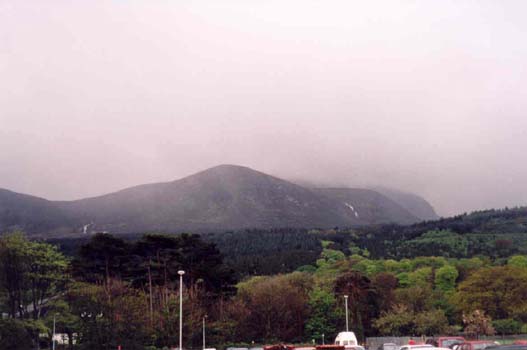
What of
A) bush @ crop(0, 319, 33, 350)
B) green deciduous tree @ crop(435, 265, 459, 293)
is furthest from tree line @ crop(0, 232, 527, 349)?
green deciduous tree @ crop(435, 265, 459, 293)

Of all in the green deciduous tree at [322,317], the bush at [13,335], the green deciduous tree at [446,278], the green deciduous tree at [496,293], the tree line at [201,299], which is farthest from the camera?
the green deciduous tree at [446,278]

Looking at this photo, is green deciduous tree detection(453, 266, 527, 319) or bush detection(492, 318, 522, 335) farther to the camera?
green deciduous tree detection(453, 266, 527, 319)

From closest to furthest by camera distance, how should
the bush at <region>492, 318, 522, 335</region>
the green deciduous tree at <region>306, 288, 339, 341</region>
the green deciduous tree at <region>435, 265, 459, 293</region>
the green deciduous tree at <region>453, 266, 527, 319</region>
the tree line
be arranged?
the tree line
the bush at <region>492, 318, 522, 335</region>
the green deciduous tree at <region>306, 288, 339, 341</region>
the green deciduous tree at <region>453, 266, 527, 319</region>
the green deciduous tree at <region>435, 265, 459, 293</region>

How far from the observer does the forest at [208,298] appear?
6109cm

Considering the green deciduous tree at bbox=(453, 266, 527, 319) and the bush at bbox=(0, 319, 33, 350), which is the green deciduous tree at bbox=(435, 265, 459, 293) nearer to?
the green deciduous tree at bbox=(453, 266, 527, 319)

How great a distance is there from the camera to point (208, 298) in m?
86.6

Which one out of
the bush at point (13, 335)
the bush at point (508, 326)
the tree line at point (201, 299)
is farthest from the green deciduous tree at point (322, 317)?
the bush at point (13, 335)

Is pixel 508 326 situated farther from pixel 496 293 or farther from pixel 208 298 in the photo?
pixel 208 298

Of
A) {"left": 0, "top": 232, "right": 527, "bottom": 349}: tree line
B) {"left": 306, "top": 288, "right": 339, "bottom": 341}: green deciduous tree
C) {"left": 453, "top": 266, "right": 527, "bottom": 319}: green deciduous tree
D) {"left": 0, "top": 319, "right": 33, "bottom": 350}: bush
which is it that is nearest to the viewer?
{"left": 0, "top": 319, "right": 33, "bottom": 350}: bush

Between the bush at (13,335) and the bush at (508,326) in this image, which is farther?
the bush at (508,326)

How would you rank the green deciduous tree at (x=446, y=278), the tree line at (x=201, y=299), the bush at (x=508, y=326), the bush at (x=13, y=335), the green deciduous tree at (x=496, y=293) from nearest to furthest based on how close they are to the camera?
the bush at (x=13, y=335), the tree line at (x=201, y=299), the bush at (x=508, y=326), the green deciduous tree at (x=496, y=293), the green deciduous tree at (x=446, y=278)

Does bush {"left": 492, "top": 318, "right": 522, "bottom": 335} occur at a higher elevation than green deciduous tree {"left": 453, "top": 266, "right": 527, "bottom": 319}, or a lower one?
lower

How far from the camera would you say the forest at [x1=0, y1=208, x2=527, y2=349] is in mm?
61094

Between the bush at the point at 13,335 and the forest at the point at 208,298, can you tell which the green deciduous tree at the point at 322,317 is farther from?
the bush at the point at 13,335
